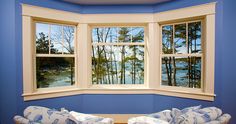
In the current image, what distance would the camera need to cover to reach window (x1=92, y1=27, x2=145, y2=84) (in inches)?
159

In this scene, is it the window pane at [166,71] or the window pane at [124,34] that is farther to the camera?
the window pane at [124,34]

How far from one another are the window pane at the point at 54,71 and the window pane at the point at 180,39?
2.17m

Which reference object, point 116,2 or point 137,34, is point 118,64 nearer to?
point 137,34

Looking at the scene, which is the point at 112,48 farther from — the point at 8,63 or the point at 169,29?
the point at 8,63

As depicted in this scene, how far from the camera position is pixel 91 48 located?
4012mm

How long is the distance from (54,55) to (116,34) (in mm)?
1378

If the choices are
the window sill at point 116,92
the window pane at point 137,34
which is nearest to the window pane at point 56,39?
the window sill at point 116,92

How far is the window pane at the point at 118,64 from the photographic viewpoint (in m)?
4.06

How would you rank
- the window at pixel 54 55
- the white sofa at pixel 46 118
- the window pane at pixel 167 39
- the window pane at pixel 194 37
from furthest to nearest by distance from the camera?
the window pane at pixel 167 39, the window at pixel 54 55, the window pane at pixel 194 37, the white sofa at pixel 46 118

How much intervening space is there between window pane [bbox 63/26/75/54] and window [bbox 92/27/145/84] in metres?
0.45

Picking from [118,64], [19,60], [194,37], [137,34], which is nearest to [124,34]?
[137,34]

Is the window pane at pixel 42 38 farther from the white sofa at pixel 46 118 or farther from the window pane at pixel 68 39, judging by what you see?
the white sofa at pixel 46 118

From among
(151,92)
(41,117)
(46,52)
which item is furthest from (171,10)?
(41,117)

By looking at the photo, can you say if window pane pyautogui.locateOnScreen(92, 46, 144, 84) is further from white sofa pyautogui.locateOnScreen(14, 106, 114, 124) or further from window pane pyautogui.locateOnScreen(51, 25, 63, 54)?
white sofa pyautogui.locateOnScreen(14, 106, 114, 124)
